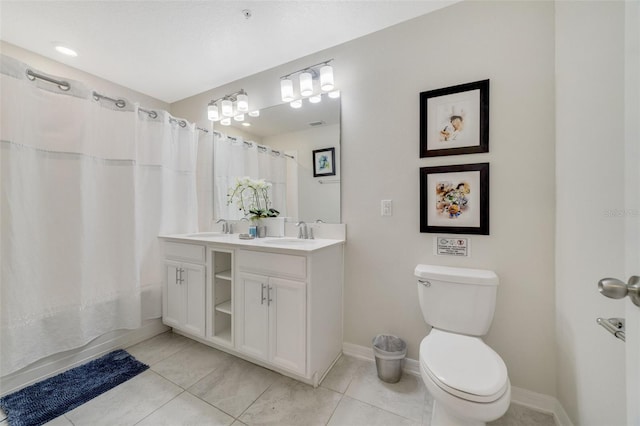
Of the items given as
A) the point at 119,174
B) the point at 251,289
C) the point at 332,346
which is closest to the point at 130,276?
the point at 119,174

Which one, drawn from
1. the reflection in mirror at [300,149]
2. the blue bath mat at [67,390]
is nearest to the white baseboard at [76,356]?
the blue bath mat at [67,390]

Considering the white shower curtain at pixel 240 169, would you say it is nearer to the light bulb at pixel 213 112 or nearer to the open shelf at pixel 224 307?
the light bulb at pixel 213 112

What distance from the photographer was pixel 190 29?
1766mm

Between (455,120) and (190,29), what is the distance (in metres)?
1.94

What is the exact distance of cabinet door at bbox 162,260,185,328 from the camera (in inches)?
81.8

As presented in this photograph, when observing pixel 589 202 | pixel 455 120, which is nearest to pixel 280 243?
pixel 455 120

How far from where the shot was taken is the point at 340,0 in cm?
153

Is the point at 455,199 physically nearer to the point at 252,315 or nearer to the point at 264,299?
the point at 264,299

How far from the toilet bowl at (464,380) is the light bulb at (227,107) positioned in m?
2.48

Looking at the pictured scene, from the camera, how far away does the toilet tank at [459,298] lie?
1347 mm

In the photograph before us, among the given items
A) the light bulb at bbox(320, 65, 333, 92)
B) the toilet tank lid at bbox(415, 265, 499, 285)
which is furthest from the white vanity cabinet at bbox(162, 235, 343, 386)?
the light bulb at bbox(320, 65, 333, 92)

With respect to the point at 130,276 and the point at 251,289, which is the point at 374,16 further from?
the point at 130,276

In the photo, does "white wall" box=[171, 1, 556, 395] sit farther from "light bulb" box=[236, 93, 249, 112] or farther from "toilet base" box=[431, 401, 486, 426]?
"light bulb" box=[236, 93, 249, 112]

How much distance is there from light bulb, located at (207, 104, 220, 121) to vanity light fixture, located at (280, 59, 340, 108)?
80 cm
